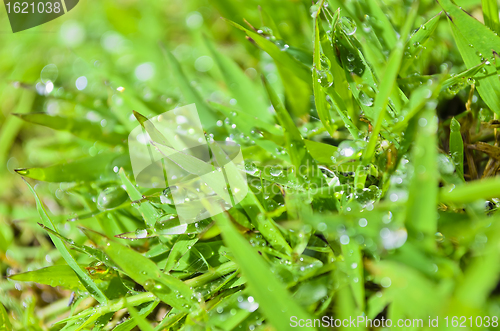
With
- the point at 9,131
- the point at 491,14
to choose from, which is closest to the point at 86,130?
the point at 9,131

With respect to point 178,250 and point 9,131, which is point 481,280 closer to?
point 178,250

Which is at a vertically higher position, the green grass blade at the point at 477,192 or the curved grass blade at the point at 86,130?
the green grass blade at the point at 477,192

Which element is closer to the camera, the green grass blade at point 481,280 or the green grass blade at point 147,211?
the green grass blade at point 481,280

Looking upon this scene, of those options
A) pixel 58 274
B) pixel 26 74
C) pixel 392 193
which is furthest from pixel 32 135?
pixel 392 193

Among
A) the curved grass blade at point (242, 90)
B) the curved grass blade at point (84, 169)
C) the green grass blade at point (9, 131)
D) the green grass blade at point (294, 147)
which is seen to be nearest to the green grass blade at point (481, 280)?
the green grass blade at point (294, 147)

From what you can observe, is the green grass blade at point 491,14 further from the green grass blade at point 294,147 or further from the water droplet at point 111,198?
the water droplet at point 111,198

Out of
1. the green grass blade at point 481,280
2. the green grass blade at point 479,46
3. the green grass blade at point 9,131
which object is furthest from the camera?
the green grass blade at point 9,131
